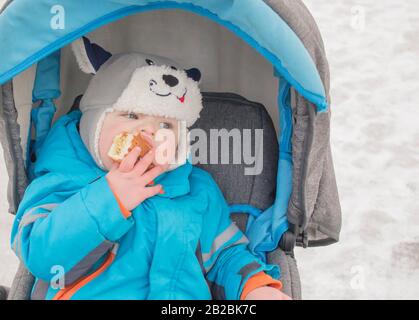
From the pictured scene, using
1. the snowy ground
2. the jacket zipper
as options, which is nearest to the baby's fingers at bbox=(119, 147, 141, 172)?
the jacket zipper

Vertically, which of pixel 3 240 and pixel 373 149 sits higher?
pixel 373 149

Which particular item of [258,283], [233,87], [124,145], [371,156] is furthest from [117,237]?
[371,156]

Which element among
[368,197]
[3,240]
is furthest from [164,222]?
[368,197]

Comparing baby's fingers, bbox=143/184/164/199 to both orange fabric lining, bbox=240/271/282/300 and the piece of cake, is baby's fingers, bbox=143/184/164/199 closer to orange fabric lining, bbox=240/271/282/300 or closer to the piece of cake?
the piece of cake

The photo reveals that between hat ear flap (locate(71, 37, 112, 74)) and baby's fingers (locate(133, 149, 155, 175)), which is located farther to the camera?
hat ear flap (locate(71, 37, 112, 74))

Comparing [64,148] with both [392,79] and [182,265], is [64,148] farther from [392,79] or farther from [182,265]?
[392,79]

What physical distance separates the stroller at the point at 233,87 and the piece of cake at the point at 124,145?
7.9 inches

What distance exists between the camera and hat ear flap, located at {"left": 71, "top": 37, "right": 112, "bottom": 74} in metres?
1.17

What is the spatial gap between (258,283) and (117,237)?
11.2 inches

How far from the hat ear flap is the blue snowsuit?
0.40 ft

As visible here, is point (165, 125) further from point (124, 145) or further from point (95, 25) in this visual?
point (95, 25)

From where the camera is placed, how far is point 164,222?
1.09 metres

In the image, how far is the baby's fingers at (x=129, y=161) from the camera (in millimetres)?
1046

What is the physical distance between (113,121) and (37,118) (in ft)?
0.71
